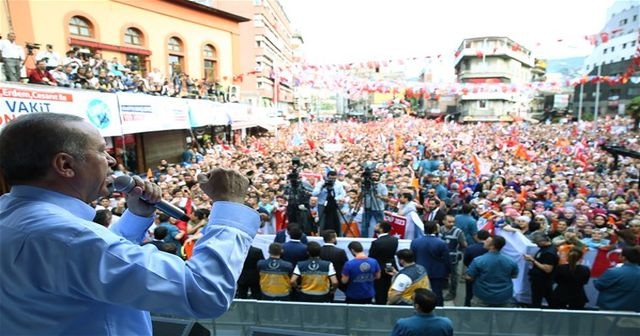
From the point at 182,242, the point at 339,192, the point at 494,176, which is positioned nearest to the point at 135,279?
the point at 182,242

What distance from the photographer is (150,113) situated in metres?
12.7

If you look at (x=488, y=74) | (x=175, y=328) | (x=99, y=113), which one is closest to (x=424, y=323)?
(x=175, y=328)

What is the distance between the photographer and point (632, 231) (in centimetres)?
554

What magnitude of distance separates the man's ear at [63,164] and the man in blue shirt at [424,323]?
3.00 meters

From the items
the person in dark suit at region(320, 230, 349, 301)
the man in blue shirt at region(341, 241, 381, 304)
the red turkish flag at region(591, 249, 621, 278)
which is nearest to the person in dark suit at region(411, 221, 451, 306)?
the man in blue shirt at region(341, 241, 381, 304)

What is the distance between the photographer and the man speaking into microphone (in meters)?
0.97

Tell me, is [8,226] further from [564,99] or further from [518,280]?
[564,99]

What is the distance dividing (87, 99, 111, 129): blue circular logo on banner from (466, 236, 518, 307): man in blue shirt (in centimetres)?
938

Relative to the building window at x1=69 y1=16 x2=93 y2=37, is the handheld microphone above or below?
below

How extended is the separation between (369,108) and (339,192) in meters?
85.0

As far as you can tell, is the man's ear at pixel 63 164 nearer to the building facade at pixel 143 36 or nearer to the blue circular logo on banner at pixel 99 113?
the blue circular logo on banner at pixel 99 113

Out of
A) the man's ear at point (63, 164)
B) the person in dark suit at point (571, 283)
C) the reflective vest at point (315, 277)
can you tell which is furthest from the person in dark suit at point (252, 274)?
the man's ear at point (63, 164)

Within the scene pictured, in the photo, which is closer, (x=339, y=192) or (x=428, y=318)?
(x=428, y=318)

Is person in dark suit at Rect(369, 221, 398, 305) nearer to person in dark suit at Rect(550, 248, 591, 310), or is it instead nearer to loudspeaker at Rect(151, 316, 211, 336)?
person in dark suit at Rect(550, 248, 591, 310)
